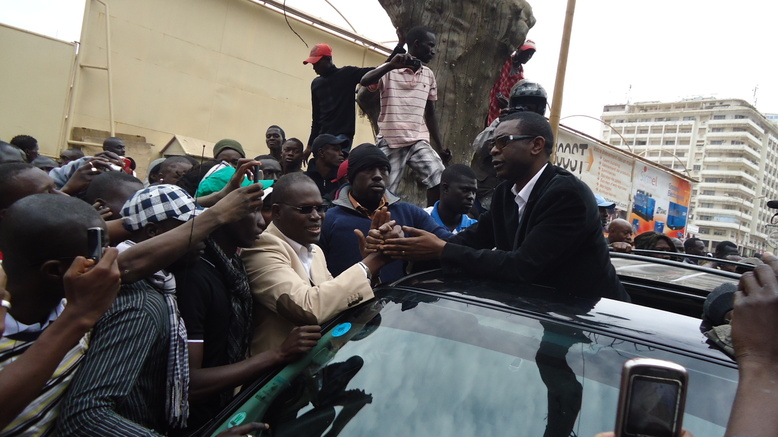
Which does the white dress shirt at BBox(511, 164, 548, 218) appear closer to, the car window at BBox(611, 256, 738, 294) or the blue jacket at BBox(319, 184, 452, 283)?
the car window at BBox(611, 256, 738, 294)

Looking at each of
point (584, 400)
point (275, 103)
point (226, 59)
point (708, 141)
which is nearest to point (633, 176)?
point (275, 103)

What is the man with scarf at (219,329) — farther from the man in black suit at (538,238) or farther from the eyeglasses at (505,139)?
the eyeglasses at (505,139)

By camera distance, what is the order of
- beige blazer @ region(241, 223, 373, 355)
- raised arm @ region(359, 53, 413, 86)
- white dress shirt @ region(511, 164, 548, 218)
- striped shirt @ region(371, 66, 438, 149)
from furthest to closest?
1. striped shirt @ region(371, 66, 438, 149)
2. raised arm @ region(359, 53, 413, 86)
3. white dress shirt @ region(511, 164, 548, 218)
4. beige blazer @ region(241, 223, 373, 355)

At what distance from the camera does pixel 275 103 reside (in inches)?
452

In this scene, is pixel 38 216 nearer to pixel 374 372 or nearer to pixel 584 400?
pixel 374 372

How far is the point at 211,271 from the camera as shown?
7.22 feet

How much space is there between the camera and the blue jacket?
3.57 metres

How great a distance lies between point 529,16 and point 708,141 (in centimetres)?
10314

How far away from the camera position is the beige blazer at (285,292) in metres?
2.23

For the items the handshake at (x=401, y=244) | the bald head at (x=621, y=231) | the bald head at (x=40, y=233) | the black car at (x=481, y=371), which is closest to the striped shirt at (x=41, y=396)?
the bald head at (x=40, y=233)

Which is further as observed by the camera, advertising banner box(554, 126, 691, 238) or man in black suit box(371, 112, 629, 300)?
advertising banner box(554, 126, 691, 238)

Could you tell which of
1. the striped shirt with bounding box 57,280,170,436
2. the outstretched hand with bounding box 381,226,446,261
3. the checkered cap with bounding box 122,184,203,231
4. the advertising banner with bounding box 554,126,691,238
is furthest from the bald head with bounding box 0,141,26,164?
the advertising banner with bounding box 554,126,691,238

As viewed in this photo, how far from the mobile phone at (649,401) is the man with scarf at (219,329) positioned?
129 cm

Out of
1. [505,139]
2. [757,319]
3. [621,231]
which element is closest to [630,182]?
[621,231]
